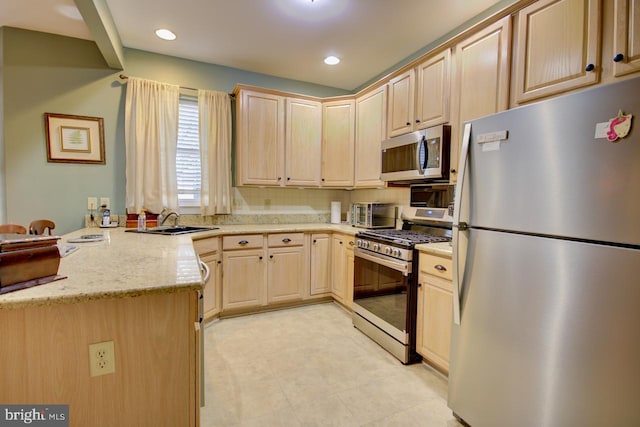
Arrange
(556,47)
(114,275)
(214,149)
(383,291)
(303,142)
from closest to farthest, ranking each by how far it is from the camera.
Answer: (114,275) → (556,47) → (383,291) → (214,149) → (303,142)

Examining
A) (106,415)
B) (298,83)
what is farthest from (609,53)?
(298,83)

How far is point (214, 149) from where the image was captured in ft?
10.7

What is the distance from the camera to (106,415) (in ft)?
3.29

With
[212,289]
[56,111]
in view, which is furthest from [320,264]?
[56,111]

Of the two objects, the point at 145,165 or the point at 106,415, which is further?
the point at 145,165

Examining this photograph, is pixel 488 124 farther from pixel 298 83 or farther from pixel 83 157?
pixel 83 157

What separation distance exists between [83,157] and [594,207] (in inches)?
147

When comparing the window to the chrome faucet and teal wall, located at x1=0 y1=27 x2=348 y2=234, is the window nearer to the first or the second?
the chrome faucet

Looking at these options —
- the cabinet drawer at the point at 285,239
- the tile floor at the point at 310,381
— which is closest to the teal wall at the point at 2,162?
the tile floor at the point at 310,381

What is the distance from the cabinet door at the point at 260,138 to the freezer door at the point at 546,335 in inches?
92.2

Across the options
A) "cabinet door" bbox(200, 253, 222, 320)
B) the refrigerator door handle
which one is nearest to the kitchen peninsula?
the refrigerator door handle

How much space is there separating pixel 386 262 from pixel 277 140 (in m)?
1.87

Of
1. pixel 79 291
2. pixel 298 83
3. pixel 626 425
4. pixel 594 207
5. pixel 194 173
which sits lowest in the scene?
pixel 626 425

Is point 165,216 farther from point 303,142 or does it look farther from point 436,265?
point 436,265
